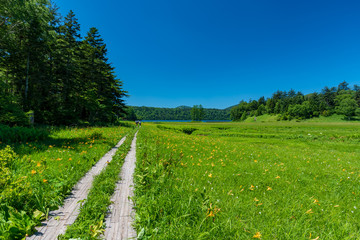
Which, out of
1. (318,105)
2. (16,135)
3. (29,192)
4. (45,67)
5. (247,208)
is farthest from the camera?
(318,105)

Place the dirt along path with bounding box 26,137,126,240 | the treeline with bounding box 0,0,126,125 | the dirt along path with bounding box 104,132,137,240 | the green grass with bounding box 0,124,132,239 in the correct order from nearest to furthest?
1. the green grass with bounding box 0,124,132,239
2. the dirt along path with bounding box 26,137,126,240
3. the dirt along path with bounding box 104,132,137,240
4. the treeline with bounding box 0,0,126,125

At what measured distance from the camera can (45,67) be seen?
19.4m

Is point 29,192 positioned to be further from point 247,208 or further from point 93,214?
point 247,208

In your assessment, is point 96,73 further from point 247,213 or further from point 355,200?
point 355,200

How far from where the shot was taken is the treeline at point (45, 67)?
12461mm

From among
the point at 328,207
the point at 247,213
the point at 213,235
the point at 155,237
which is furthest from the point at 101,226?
the point at 328,207

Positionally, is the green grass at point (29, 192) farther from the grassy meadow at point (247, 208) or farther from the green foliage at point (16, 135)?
the green foliage at point (16, 135)

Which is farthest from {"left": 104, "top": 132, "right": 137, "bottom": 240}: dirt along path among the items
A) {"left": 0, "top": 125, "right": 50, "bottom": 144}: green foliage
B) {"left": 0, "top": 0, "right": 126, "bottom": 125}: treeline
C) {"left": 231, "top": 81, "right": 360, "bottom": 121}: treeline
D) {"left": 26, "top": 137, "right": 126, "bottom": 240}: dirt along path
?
{"left": 231, "top": 81, "right": 360, "bottom": 121}: treeline

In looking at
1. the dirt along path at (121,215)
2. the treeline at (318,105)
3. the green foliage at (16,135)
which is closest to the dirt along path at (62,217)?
the dirt along path at (121,215)

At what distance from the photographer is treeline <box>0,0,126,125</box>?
1246 cm

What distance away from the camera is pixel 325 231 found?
256 cm

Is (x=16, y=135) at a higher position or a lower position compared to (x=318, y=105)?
lower

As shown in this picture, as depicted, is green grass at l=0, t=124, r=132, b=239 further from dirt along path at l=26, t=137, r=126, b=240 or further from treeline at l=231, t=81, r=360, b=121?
treeline at l=231, t=81, r=360, b=121

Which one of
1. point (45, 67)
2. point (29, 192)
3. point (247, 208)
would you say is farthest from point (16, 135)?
point (45, 67)
